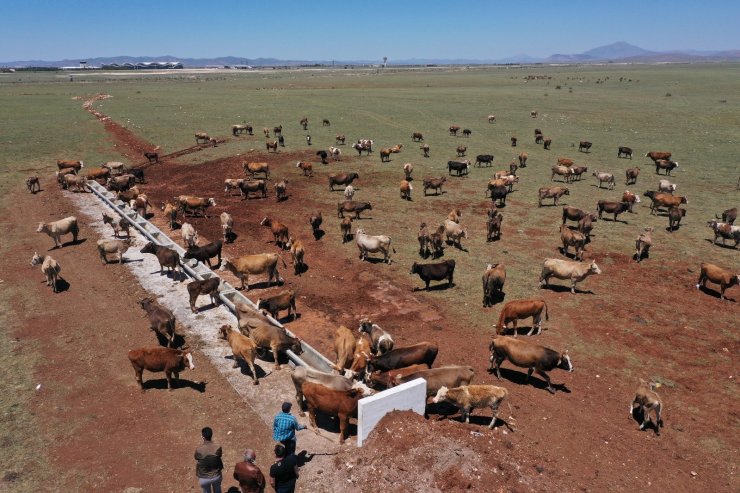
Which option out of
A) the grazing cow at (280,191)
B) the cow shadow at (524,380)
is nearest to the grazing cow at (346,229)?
the grazing cow at (280,191)

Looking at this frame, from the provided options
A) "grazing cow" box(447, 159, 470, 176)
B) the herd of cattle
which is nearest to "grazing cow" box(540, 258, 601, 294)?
the herd of cattle

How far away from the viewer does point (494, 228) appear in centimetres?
2047

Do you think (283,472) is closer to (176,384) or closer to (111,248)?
(176,384)

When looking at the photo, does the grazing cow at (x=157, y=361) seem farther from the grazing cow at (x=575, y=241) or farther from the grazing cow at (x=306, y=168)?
the grazing cow at (x=306, y=168)

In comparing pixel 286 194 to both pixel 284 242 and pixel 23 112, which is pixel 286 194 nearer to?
pixel 284 242

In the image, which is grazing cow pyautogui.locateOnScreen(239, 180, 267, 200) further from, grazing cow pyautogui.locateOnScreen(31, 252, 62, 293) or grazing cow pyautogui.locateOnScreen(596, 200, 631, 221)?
grazing cow pyautogui.locateOnScreen(596, 200, 631, 221)

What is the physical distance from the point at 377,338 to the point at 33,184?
Answer: 1070 inches

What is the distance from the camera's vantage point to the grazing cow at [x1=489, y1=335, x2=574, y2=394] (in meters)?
11.1

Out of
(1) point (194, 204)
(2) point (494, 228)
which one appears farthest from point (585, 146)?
(1) point (194, 204)

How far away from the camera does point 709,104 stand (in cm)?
6109

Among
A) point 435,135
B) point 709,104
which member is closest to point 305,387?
point 435,135

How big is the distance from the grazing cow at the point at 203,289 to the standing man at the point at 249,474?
8.01 m

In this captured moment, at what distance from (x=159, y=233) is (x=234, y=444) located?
46.2ft

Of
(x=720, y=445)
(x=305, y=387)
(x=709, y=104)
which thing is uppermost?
(x=709, y=104)
